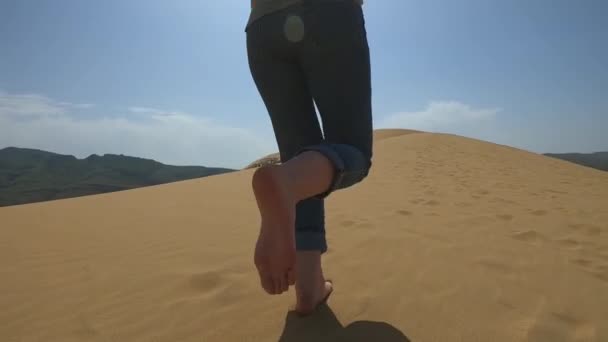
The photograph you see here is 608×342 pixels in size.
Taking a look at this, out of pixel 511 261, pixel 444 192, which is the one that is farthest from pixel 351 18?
pixel 444 192

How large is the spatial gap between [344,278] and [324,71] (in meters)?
0.91

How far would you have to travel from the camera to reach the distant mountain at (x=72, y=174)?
34531 mm

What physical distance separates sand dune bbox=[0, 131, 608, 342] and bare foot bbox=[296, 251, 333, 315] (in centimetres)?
5

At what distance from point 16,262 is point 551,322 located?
2.61 metres

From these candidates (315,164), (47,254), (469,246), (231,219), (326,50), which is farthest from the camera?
(231,219)

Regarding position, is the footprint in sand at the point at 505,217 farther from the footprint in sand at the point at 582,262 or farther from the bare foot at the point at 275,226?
the bare foot at the point at 275,226

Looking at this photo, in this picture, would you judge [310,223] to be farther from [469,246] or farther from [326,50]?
[469,246]

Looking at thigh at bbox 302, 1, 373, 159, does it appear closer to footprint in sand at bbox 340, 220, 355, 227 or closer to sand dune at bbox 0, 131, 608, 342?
sand dune at bbox 0, 131, 608, 342

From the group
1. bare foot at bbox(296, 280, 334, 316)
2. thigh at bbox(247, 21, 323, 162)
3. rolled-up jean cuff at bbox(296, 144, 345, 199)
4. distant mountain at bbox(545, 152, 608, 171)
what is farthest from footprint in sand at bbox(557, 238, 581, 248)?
distant mountain at bbox(545, 152, 608, 171)

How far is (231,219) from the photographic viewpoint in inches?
117

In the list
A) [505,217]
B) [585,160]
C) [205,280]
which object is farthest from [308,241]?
[585,160]

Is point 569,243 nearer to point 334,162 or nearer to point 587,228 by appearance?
point 587,228

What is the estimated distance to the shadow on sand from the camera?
3.41ft

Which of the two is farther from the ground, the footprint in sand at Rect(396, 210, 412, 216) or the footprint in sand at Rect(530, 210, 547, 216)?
the footprint in sand at Rect(396, 210, 412, 216)
